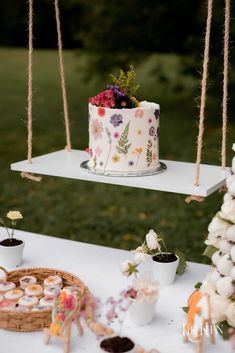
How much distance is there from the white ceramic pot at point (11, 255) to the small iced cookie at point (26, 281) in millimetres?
160

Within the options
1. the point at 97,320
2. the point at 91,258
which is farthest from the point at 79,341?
the point at 91,258

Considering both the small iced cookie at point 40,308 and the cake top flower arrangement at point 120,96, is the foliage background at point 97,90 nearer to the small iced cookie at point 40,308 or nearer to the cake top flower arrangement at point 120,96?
the cake top flower arrangement at point 120,96

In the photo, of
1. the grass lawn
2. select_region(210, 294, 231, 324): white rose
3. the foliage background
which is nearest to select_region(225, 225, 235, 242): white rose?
select_region(210, 294, 231, 324): white rose

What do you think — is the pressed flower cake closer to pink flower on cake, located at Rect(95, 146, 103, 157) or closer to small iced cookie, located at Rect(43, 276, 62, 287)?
pink flower on cake, located at Rect(95, 146, 103, 157)

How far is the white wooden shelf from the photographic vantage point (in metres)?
1.68

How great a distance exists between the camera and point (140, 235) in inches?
161

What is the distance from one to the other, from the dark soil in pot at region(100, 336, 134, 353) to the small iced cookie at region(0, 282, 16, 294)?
44 centimetres

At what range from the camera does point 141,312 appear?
152 cm

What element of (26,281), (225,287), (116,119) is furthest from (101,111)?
(225,287)

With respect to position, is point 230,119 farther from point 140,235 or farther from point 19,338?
point 19,338

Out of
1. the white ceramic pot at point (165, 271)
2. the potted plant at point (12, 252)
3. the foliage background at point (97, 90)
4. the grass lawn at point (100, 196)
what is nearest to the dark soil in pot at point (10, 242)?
the potted plant at point (12, 252)

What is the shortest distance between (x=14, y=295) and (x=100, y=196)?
324 cm

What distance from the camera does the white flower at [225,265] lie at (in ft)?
4.65

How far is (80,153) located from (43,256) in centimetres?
40
